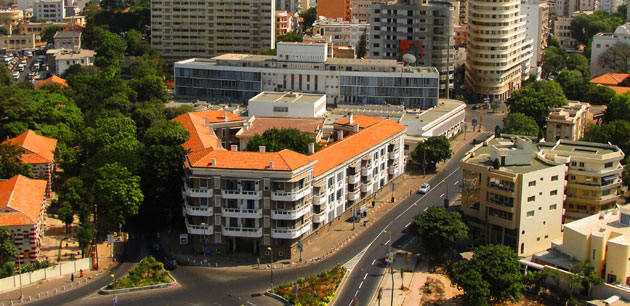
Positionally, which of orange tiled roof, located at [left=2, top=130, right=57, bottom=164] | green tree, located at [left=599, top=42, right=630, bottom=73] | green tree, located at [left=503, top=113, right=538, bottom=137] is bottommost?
orange tiled roof, located at [left=2, top=130, right=57, bottom=164]

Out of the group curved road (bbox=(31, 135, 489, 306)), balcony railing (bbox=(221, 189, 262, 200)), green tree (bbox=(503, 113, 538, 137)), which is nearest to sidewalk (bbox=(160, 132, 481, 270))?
curved road (bbox=(31, 135, 489, 306))

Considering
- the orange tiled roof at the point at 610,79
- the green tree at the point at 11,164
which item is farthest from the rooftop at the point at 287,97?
the orange tiled roof at the point at 610,79

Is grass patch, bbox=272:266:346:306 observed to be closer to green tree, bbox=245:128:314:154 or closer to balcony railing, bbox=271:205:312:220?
balcony railing, bbox=271:205:312:220

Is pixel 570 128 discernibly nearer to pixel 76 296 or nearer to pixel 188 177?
pixel 188 177

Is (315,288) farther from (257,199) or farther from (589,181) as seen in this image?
(589,181)

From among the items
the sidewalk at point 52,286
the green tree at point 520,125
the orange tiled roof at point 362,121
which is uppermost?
the orange tiled roof at point 362,121

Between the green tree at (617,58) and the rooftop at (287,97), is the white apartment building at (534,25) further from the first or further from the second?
the rooftop at (287,97)
